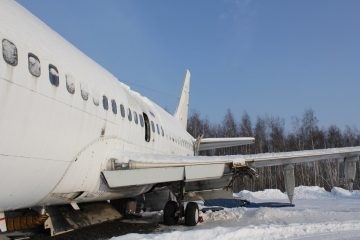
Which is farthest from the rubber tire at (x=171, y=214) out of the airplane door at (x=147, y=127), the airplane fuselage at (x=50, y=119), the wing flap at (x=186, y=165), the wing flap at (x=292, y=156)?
the airplane fuselage at (x=50, y=119)

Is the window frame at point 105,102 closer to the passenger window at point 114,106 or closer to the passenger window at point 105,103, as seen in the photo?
the passenger window at point 105,103

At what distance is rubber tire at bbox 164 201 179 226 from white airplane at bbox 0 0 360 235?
0.53 metres

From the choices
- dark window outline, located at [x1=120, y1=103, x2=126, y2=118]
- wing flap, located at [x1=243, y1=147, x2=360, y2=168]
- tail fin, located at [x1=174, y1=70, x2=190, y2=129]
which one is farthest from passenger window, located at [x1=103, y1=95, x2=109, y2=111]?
tail fin, located at [x1=174, y1=70, x2=190, y2=129]

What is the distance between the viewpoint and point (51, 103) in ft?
18.9

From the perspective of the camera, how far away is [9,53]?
16.3ft

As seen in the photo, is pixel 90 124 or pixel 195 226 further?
pixel 195 226

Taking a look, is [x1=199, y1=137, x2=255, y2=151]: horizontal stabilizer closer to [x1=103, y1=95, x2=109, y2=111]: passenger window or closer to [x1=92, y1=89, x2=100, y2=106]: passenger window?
[x1=103, y1=95, x2=109, y2=111]: passenger window

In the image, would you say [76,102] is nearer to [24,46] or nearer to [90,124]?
[90,124]

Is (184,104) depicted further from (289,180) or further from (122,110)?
(122,110)

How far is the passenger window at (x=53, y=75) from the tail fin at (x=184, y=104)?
15.5 metres

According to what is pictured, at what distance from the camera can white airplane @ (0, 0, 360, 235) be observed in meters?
5.10

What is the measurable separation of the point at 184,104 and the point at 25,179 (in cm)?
→ 1834

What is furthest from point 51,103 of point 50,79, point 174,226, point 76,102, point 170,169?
point 174,226

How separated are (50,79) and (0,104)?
121cm
